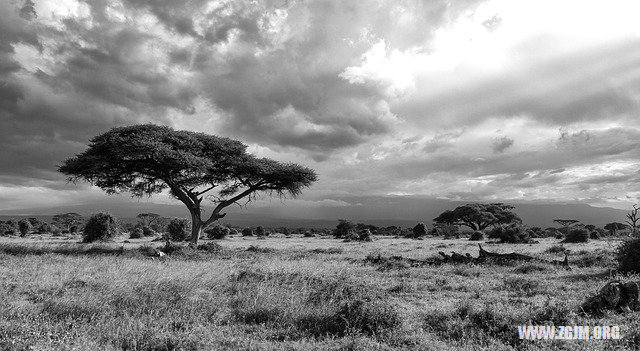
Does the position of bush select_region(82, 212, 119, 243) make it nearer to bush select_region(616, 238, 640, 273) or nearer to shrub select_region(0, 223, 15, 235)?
shrub select_region(0, 223, 15, 235)

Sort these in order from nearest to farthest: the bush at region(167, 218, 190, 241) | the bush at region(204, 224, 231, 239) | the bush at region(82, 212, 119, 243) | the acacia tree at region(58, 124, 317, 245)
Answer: the acacia tree at region(58, 124, 317, 245) → the bush at region(82, 212, 119, 243) → the bush at region(167, 218, 190, 241) → the bush at region(204, 224, 231, 239)

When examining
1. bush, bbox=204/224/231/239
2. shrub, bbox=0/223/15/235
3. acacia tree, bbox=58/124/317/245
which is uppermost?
acacia tree, bbox=58/124/317/245

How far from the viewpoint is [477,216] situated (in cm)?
7519

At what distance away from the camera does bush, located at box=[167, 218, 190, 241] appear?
42.2 m

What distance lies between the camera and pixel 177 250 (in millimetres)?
21125

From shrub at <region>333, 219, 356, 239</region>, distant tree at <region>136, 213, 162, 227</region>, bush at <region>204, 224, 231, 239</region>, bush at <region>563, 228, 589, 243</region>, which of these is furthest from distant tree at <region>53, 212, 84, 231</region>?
bush at <region>563, 228, 589, 243</region>

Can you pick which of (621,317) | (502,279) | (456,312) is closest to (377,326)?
(456,312)

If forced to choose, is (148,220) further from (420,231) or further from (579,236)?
(579,236)

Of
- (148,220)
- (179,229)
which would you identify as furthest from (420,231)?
(148,220)

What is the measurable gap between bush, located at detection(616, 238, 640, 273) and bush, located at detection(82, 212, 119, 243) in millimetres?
37050

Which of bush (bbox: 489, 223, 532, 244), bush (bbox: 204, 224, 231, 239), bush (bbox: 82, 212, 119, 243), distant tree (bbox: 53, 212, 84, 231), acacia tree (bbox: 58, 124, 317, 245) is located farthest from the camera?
distant tree (bbox: 53, 212, 84, 231)

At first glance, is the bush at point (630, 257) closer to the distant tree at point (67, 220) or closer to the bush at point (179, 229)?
the bush at point (179, 229)

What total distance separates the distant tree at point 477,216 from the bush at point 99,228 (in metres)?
62.1

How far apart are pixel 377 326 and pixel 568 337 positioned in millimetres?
3323
